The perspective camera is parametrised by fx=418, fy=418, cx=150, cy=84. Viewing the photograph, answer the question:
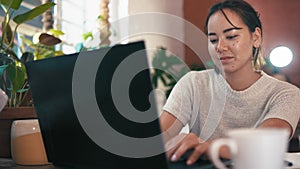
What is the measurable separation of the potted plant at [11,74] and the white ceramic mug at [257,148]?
0.74 metres

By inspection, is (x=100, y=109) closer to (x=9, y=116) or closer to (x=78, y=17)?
(x=9, y=116)

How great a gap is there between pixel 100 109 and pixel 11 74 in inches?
16.7

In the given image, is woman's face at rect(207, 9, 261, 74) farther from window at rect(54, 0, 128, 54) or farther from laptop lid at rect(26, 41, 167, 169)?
window at rect(54, 0, 128, 54)

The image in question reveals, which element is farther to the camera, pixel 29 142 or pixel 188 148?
pixel 29 142

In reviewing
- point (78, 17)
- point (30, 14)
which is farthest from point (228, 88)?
point (78, 17)

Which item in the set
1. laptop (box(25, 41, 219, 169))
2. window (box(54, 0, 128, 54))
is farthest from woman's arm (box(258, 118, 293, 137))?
window (box(54, 0, 128, 54))

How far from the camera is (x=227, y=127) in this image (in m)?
1.43

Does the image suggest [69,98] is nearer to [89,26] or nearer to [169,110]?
[169,110]

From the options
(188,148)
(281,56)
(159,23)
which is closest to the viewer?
(188,148)

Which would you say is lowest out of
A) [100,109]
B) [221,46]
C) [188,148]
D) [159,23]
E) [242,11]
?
[188,148]

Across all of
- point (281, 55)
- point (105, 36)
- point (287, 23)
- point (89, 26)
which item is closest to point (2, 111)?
point (105, 36)

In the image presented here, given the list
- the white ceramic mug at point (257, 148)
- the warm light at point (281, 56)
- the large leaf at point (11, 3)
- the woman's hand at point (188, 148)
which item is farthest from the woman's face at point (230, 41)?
the warm light at point (281, 56)

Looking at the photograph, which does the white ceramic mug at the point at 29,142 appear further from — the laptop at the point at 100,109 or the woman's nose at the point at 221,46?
the woman's nose at the point at 221,46

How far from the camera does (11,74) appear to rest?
1.10 meters
